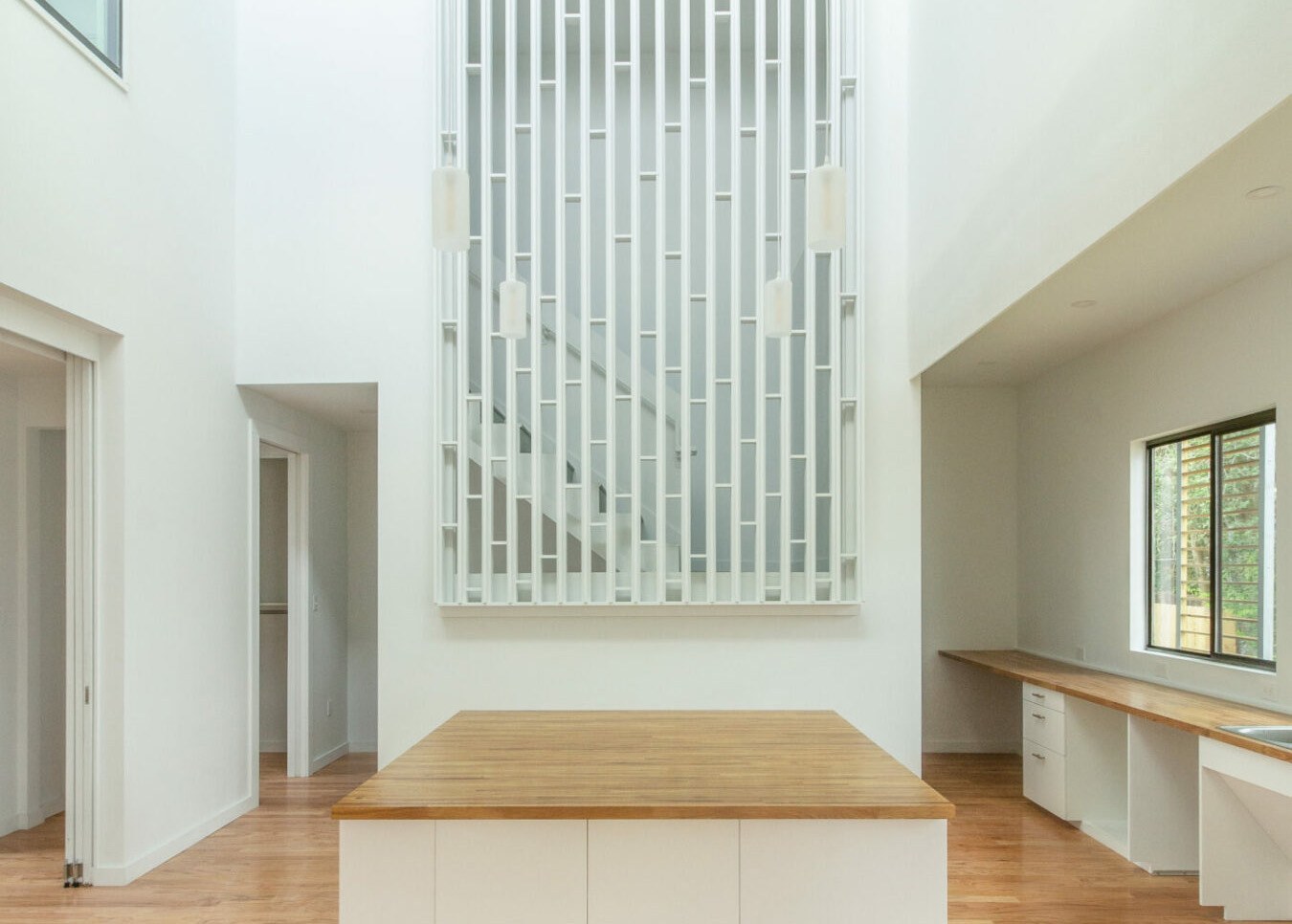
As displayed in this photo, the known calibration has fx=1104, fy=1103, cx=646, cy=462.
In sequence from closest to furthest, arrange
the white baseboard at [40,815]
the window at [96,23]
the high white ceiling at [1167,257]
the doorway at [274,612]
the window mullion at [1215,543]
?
1. the high white ceiling at [1167,257]
2. the window at [96,23]
3. the window mullion at [1215,543]
4. the white baseboard at [40,815]
5. the doorway at [274,612]

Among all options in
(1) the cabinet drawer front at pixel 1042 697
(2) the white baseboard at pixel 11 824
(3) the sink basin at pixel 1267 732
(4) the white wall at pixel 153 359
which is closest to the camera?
(3) the sink basin at pixel 1267 732

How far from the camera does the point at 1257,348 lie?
471cm

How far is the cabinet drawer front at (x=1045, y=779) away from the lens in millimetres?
5734

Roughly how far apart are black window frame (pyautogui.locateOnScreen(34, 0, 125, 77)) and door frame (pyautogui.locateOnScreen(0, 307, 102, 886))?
45.6 inches

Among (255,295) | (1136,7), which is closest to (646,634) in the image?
(255,295)

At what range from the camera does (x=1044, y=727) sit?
595 centimetres

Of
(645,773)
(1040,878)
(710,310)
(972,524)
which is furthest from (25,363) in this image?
(972,524)

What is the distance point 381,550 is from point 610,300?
186cm

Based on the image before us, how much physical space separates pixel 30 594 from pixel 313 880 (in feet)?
7.27

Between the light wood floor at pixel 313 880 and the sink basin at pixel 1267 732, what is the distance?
812mm

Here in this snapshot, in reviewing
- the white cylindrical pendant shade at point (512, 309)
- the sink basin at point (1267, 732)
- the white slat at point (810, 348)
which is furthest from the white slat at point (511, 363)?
the sink basin at point (1267, 732)

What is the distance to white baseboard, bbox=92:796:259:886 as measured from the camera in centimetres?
471

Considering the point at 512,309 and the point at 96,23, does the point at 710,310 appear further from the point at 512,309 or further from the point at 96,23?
the point at 96,23

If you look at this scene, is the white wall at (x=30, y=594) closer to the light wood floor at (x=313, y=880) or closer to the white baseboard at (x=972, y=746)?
the light wood floor at (x=313, y=880)
